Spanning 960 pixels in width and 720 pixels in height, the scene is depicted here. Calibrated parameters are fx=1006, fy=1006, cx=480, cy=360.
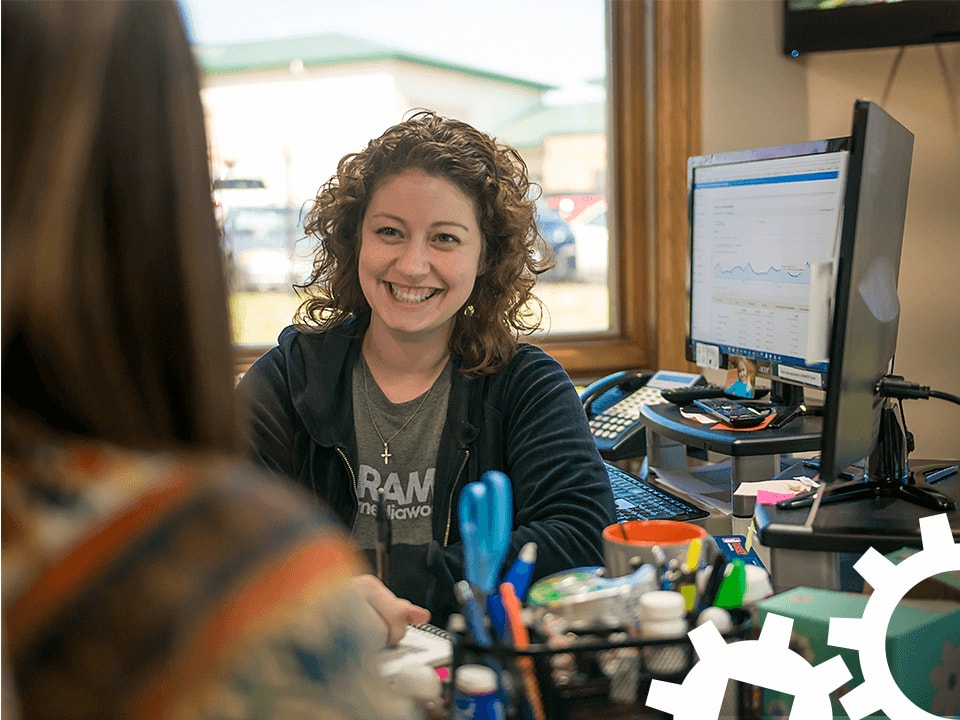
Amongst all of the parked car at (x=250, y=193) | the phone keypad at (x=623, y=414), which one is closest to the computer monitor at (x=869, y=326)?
the phone keypad at (x=623, y=414)

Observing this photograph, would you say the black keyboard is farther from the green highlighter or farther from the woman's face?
the green highlighter

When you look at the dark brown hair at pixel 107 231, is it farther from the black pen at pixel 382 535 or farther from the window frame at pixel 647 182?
the window frame at pixel 647 182

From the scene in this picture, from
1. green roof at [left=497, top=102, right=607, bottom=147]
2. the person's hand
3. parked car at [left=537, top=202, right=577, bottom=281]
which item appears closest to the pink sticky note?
the person's hand

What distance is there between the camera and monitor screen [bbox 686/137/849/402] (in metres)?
1.71

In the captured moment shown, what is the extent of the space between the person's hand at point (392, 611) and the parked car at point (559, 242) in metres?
1.74

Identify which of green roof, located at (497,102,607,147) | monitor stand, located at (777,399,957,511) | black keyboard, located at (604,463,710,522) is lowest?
black keyboard, located at (604,463,710,522)

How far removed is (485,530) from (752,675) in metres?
0.24

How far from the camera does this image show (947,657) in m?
0.93

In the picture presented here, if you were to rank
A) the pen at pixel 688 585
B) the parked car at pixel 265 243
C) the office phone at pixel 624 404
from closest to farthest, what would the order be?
1. the pen at pixel 688 585
2. the office phone at pixel 624 404
3. the parked car at pixel 265 243

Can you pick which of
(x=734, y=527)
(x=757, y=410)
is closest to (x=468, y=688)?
(x=734, y=527)

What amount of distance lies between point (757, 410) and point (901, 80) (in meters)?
1.12

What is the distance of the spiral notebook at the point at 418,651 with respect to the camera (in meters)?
0.91

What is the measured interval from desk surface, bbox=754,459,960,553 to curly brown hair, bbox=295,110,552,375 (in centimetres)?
60

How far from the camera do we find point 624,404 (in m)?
2.17
